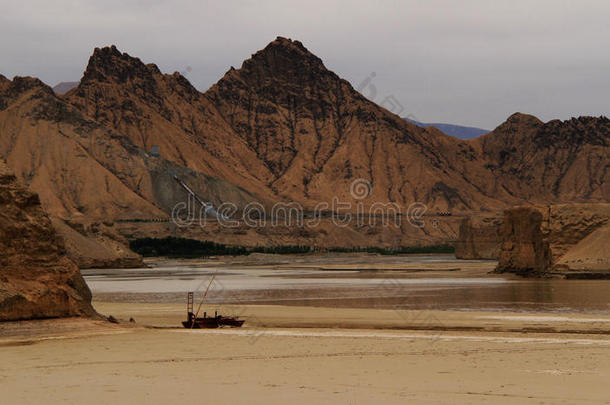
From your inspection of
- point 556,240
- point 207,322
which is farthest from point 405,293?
point 556,240

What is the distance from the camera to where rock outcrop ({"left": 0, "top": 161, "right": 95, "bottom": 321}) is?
23875mm

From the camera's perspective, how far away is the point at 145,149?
7687 inches

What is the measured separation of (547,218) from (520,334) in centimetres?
4528

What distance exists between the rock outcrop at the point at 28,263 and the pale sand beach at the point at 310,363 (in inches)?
23.1

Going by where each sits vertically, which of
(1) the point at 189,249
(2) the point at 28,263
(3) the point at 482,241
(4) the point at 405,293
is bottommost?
(4) the point at 405,293

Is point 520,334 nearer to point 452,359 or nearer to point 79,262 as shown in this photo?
point 452,359

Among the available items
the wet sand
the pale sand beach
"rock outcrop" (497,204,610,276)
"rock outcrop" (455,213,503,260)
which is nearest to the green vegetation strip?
"rock outcrop" (455,213,503,260)

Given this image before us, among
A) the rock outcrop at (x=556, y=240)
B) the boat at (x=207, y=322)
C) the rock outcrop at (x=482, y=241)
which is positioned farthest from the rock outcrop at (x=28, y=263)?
the rock outcrop at (x=482, y=241)

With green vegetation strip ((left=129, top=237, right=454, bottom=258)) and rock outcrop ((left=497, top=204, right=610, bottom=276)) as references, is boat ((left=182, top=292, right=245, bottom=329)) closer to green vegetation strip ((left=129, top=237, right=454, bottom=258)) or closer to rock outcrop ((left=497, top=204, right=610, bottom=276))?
rock outcrop ((left=497, top=204, right=610, bottom=276))

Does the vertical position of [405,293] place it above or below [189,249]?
below

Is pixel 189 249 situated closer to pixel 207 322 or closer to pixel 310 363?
pixel 207 322

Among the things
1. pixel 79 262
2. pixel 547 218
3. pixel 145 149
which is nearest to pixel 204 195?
pixel 145 149

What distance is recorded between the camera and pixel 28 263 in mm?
24641

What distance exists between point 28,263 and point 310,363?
988 cm
